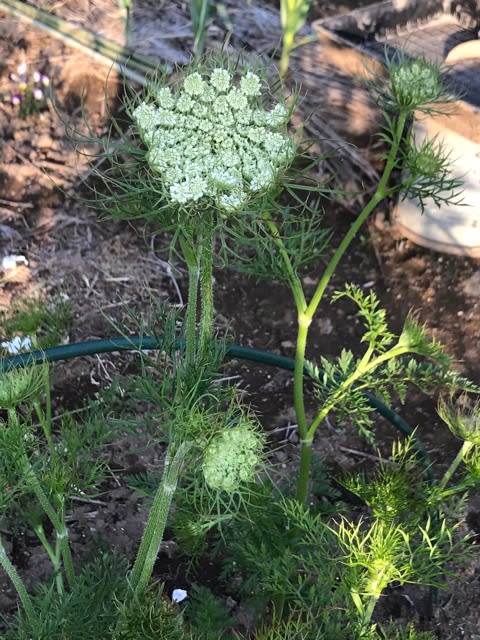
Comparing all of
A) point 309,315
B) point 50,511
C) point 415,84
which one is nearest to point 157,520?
point 50,511

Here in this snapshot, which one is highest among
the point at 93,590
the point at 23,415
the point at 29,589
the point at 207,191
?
the point at 207,191

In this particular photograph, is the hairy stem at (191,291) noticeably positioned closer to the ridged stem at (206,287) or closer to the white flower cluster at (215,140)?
the ridged stem at (206,287)

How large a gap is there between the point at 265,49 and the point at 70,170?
106 centimetres

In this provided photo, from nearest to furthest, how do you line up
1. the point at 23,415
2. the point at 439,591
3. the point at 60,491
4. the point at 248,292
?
the point at 60,491 → the point at 439,591 → the point at 23,415 → the point at 248,292

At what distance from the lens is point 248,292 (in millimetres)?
2881

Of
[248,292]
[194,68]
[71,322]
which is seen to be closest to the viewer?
[194,68]

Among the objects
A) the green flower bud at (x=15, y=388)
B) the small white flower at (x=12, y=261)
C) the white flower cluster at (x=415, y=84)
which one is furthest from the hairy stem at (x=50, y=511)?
the small white flower at (x=12, y=261)

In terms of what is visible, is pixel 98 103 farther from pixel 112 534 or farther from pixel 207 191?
pixel 207 191

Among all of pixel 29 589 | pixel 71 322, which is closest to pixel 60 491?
pixel 29 589

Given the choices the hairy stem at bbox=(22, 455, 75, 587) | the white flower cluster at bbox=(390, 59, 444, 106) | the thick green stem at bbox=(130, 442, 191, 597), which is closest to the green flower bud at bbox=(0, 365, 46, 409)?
the hairy stem at bbox=(22, 455, 75, 587)

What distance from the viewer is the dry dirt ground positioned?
2.47 meters

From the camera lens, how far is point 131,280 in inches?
113

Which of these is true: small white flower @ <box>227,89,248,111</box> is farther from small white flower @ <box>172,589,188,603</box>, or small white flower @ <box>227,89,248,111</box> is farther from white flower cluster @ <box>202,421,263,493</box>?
small white flower @ <box>172,589,188,603</box>

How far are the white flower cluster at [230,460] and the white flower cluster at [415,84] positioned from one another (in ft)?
2.35
